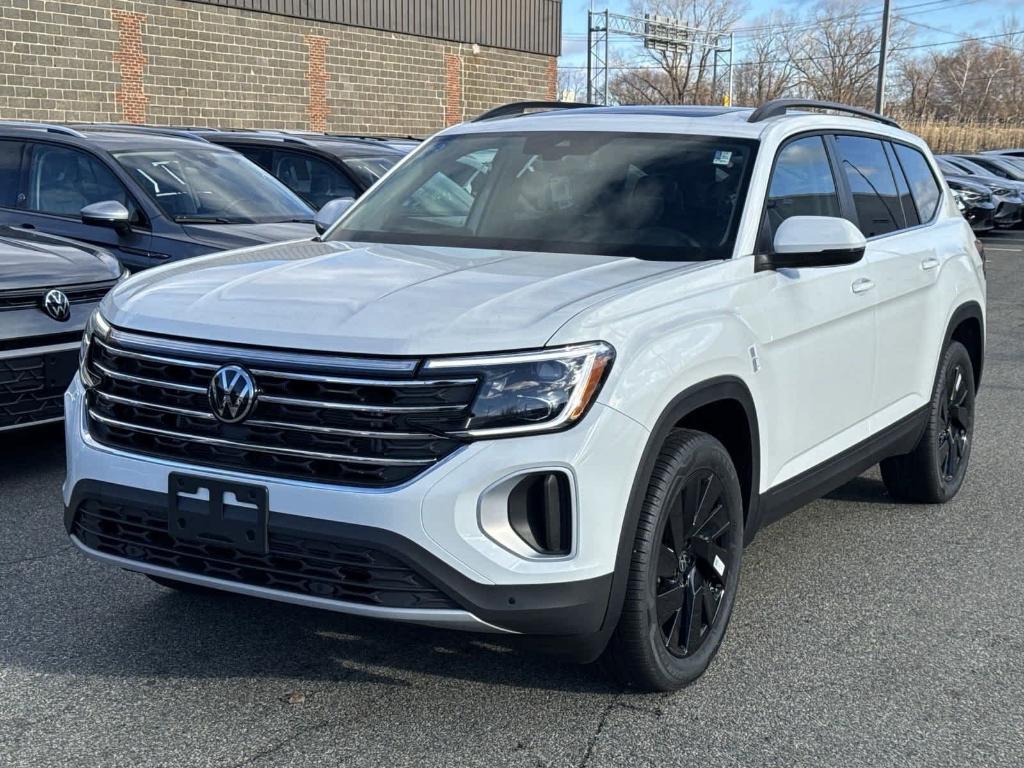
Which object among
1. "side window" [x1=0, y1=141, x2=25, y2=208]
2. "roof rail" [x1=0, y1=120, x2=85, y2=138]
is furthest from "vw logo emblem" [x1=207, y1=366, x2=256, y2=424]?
"side window" [x1=0, y1=141, x2=25, y2=208]

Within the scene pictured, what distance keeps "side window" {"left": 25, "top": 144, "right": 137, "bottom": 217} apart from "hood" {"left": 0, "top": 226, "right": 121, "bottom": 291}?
4.33ft

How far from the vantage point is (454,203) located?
4879mm

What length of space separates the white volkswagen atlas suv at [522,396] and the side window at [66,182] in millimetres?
4044

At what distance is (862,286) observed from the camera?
4770 millimetres

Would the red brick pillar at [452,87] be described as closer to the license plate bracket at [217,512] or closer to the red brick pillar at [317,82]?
the red brick pillar at [317,82]

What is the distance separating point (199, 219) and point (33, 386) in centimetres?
261

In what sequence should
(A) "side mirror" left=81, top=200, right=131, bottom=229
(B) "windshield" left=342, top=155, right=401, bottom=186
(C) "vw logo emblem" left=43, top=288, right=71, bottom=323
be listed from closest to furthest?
(C) "vw logo emblem" left=43, top=288, right=71, bottom=323, (A) "side mirror" left=81, top=200, right=131, bottom=229, (B) "windshield" left=342, top=155, right=401, bottom=186

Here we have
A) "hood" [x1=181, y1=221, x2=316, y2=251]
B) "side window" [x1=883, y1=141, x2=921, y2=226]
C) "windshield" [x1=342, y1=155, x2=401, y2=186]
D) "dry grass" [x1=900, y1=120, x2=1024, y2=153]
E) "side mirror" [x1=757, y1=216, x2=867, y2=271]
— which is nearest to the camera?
"side mirror" [x1=757, y1=216, x2=867, y2=271]

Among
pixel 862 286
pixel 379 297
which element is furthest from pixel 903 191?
pixel 379 297

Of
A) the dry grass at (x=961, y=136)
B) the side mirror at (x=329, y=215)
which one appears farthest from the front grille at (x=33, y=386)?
the dry grass at (x=961, y=136)

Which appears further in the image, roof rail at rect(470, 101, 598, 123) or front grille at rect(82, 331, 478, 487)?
roof rail at rect(470, 101, 598, 123)

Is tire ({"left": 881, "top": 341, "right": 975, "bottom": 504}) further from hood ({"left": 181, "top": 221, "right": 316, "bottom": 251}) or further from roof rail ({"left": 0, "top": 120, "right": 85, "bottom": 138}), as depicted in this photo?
roof rail ({"left": 0, "top": 120, "right": 85, "bottom": 138})

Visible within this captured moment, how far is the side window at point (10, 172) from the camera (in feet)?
28.2

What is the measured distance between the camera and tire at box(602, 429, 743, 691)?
3.44 m
